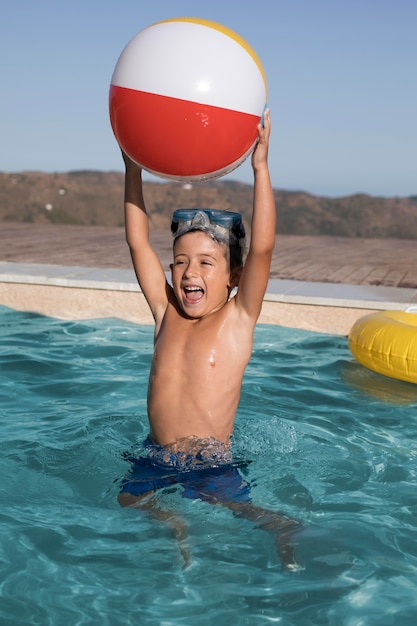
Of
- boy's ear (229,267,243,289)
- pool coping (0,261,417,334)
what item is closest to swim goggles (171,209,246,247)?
boy's ear (229,267,243,289)

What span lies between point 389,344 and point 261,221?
267 cm

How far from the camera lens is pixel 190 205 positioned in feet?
66.0

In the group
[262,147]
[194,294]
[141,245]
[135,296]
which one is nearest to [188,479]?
[194,294]

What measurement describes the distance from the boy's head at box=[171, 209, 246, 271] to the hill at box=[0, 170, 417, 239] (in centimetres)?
1580

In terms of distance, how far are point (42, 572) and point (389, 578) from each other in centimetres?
123

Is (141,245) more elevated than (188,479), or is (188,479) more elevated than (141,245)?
(141,245)

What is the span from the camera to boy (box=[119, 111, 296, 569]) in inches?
129

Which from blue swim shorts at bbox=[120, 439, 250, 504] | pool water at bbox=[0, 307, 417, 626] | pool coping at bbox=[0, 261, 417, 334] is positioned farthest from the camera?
pool coping at bbox=[0, 261, 417, 334]

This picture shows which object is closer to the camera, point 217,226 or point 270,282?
point 217,226

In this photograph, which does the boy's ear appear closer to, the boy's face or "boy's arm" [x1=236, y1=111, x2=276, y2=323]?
the boy's face

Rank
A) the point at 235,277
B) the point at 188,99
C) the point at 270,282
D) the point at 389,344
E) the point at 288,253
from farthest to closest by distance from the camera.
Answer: the point at 288,253 → the point at 270,282 → the point at 389,344 → the point at 235,277 → the point at 188,99

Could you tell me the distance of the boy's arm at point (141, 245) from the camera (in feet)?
11.2

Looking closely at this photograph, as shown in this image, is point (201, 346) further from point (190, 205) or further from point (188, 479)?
point (190, 205)

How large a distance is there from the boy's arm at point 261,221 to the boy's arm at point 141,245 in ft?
1.56
